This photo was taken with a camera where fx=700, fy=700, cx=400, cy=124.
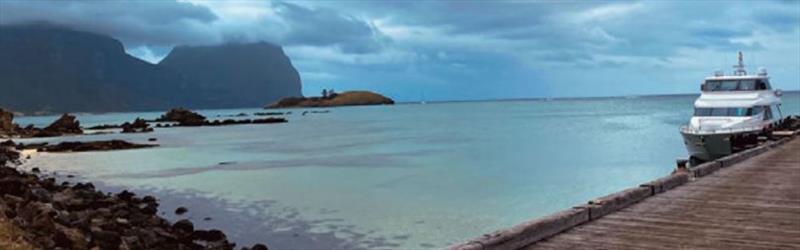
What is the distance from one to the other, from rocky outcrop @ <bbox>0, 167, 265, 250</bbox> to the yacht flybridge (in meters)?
26.0

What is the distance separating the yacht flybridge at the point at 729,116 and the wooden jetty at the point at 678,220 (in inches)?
791

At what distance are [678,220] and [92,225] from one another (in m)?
14.6

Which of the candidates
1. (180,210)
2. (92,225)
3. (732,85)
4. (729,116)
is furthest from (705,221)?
(732,85)

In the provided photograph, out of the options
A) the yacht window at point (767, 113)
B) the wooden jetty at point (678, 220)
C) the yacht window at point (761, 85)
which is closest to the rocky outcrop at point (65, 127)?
the yacht window at point (761, 85)

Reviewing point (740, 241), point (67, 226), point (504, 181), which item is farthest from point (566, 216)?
point (504, 181)

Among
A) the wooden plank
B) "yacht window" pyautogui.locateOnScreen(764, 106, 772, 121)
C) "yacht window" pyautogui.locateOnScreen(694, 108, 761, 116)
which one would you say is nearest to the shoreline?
the wooden plank

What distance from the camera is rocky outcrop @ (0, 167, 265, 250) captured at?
16.0 meters

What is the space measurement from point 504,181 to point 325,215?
1393 cm

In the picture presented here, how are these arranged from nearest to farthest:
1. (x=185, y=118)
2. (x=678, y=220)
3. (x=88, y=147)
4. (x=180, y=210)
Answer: (x=678, y=220), (x=180, y=210), (x=88, y=147), (x=185, y=118)

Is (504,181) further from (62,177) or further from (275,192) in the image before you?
(62,177)

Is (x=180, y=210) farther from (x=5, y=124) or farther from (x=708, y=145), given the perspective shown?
(x=5, y=124)

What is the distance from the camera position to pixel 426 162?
159 ft

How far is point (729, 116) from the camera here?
1471 inches

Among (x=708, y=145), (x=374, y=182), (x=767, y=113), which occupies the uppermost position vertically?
(x=767, y=113)
